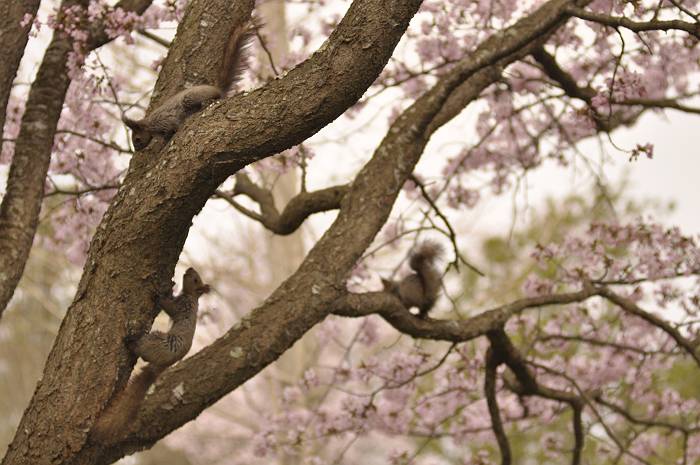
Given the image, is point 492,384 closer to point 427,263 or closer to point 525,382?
point 525,382

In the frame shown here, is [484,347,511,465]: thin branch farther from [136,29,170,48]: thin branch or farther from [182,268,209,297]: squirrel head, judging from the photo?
[136,29,170,48]: thin branch

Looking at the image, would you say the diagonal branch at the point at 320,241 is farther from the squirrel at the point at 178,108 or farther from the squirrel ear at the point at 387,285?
the squirrel ear at the point at 387,285

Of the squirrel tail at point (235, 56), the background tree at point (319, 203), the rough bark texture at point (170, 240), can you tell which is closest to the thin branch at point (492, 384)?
the background tree at point (319, 203)

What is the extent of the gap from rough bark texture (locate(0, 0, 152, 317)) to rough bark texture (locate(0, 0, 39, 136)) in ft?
0.67

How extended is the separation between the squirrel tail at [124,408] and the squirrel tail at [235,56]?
3.37ft

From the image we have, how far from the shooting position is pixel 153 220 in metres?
2.82

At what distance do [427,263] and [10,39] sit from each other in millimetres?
2226

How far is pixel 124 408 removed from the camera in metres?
3.06

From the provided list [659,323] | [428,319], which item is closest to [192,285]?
[428,319]

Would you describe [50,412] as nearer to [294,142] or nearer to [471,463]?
[294,142]

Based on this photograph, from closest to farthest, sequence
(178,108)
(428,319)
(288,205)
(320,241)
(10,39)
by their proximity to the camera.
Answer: (178,108) < (10,39) < (320,241) < (428,319) < (288,205)

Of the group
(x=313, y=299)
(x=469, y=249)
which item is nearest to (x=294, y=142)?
(x=313, y=299)

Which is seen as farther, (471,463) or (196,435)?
(196,435)

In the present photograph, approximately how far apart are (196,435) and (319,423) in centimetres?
840
